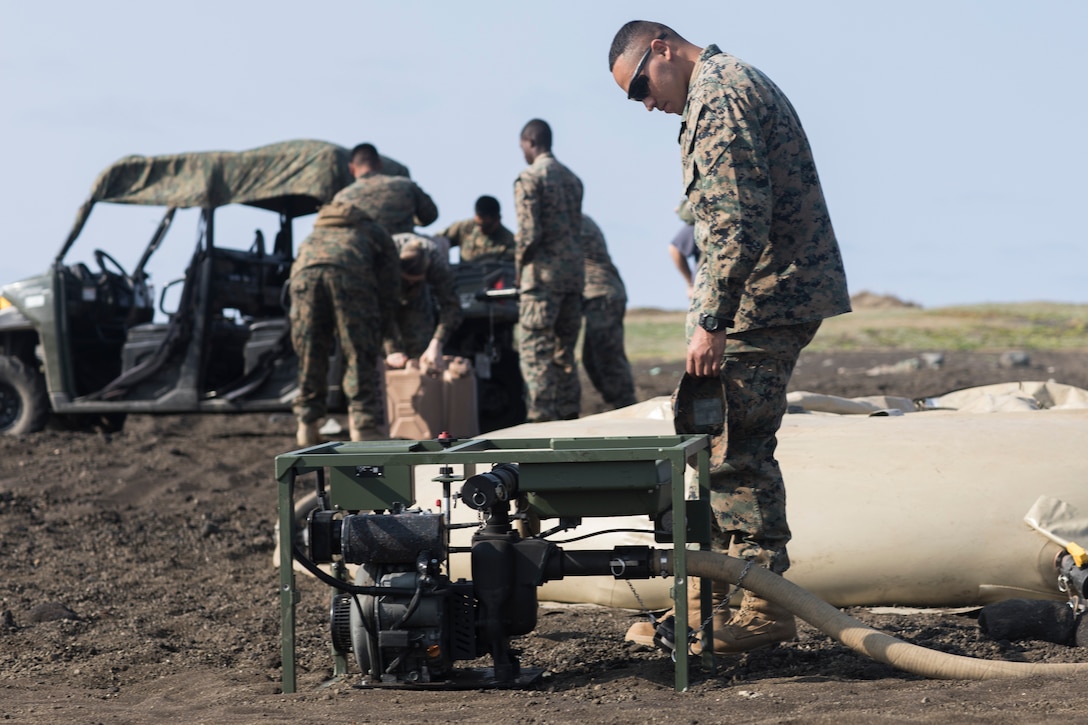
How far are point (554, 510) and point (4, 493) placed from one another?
17.1 feet

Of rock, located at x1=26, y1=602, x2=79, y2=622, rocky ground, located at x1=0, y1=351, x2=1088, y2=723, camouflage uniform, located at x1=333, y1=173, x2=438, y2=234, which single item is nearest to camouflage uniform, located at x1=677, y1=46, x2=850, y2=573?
rocky ground, located at x1=0, y1=351, x2=1088, y2=723

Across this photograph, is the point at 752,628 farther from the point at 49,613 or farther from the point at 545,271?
the point at 545,271

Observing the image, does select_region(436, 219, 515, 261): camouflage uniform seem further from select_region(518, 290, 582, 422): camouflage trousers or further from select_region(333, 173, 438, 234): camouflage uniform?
select_region(518, 290, 582, 422): camouflage trousers

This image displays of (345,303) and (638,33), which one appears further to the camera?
(345,303)

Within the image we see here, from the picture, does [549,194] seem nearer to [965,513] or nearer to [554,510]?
[965,513]

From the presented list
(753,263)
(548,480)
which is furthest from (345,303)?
(548,480)

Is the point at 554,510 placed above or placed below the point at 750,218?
below

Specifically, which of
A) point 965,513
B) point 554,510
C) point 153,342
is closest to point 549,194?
point 153,342

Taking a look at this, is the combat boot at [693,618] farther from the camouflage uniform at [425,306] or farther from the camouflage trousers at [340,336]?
the camouflage uniform at [425,306]

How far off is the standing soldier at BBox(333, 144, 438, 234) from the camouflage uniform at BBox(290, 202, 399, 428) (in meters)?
1.10

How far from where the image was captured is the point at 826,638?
159 inches

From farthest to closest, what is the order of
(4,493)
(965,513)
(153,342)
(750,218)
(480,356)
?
(153,342) → (480,356) → (4,493) → (965,513) → (750,218)

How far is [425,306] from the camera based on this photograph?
8562 millimetres

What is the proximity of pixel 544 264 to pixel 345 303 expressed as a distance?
1.36 meters
